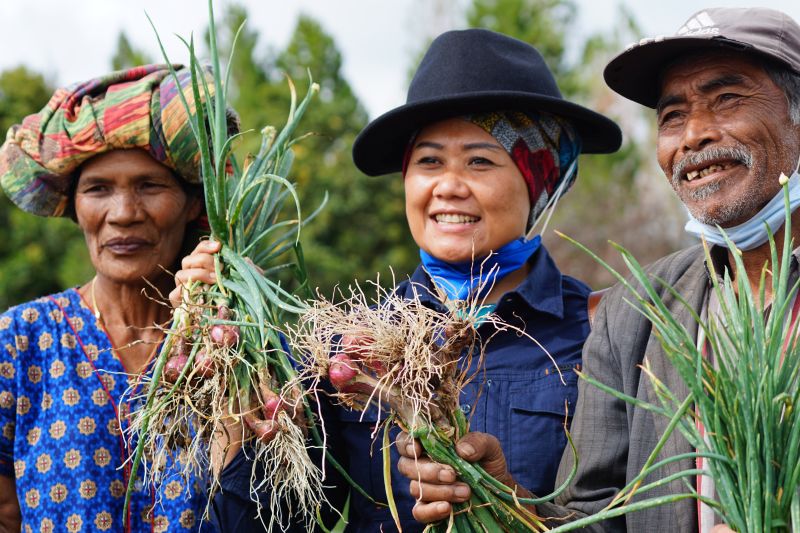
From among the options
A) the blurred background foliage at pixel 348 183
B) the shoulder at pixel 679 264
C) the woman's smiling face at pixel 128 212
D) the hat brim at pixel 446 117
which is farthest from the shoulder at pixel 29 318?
the blurred background foliage at pixel 348 183

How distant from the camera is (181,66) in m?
2.97

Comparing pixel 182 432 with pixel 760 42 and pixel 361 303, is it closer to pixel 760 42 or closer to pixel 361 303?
pixel 361 303

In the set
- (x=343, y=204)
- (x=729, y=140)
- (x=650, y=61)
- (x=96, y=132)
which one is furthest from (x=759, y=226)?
(x=343, y=204)

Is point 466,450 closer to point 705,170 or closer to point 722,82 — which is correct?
point 705,170

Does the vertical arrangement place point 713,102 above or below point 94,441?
above

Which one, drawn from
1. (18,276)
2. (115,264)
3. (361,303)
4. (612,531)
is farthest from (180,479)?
(18,276)

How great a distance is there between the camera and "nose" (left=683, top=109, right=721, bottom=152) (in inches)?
89.0

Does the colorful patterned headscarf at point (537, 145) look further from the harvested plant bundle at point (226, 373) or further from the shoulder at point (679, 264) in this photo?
the harvested plant bundle at point (226, 373)

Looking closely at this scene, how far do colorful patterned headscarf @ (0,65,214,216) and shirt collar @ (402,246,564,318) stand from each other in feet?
2.56

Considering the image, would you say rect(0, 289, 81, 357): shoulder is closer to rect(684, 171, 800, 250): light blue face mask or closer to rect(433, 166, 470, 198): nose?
rect(433, 166, 470, 198): nose

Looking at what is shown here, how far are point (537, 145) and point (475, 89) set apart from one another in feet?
0.82

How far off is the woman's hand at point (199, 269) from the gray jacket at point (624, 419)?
1000mm

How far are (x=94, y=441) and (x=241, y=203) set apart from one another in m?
0.81

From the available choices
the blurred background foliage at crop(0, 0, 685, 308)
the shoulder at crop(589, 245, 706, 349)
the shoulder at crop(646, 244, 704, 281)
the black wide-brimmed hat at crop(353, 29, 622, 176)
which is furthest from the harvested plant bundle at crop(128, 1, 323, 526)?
the blurred background foliage at crop(0, 0, 685, 308)
